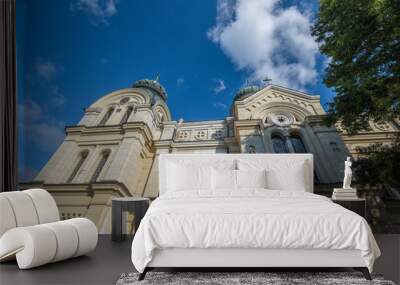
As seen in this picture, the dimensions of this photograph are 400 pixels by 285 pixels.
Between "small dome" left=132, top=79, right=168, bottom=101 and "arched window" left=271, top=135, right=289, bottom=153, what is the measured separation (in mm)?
1769

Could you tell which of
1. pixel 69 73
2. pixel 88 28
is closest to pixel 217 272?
pixel 69 73

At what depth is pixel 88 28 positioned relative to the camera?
4543 millimetres

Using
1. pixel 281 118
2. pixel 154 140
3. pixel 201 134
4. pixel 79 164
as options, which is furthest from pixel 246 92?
pixel 79 164

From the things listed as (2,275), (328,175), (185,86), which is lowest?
(2,275)

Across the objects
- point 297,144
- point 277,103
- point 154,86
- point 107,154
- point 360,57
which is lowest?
point 107,154

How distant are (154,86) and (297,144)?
232 cm

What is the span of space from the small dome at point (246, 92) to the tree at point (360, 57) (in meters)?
1.03

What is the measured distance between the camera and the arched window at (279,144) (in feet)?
14.4

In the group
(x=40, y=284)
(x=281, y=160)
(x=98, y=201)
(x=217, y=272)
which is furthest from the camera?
(x=98, y=201)

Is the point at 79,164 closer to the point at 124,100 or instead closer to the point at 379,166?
the point at 124,100

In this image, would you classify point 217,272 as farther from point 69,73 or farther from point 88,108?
point 69,73

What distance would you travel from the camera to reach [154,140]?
4.52 meters

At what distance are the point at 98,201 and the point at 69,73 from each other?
199 centimetres

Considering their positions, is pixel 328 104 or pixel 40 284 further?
pixel 328 104
